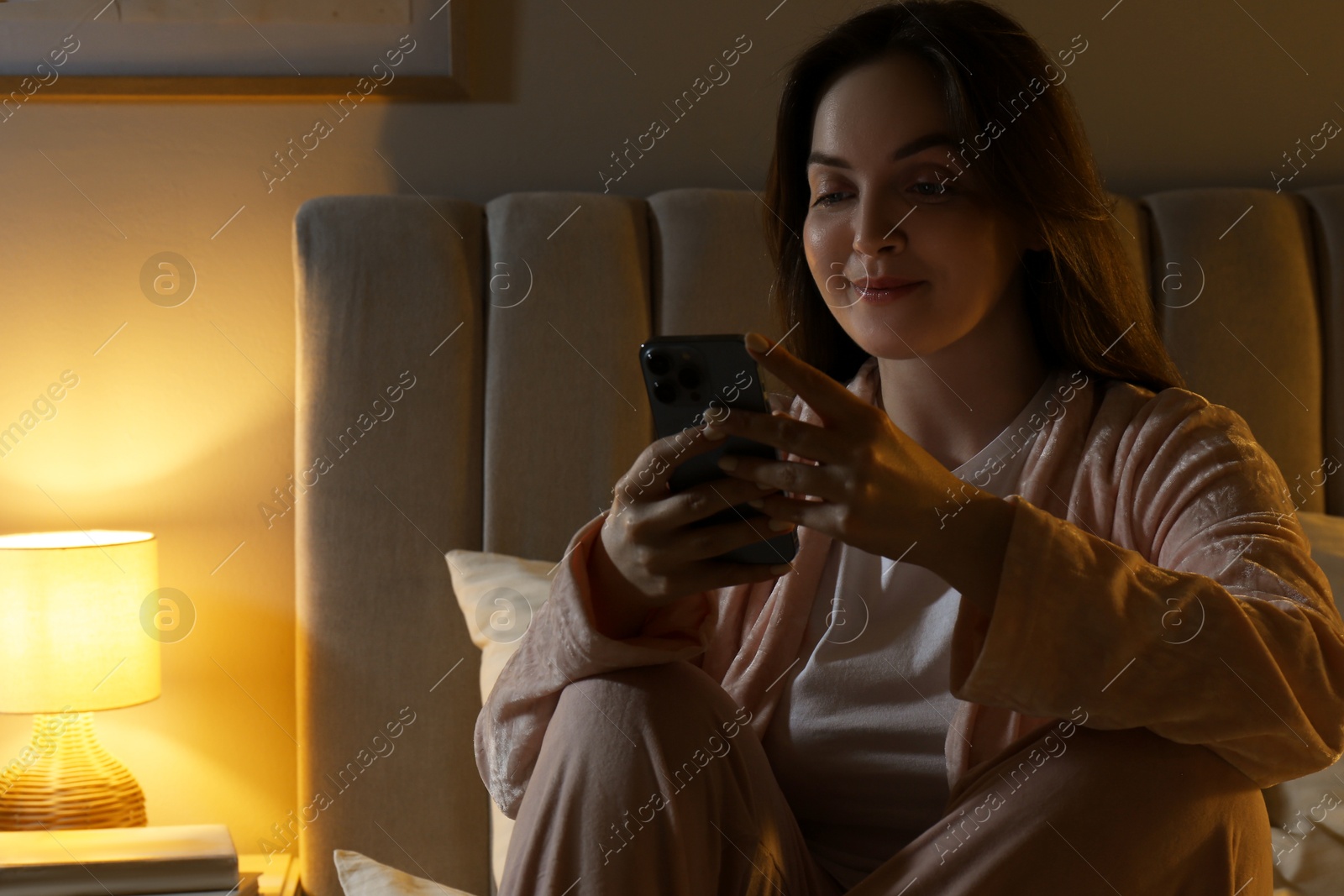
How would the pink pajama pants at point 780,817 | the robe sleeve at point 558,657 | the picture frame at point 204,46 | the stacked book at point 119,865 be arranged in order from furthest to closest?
the picture frame at point 204,46 < the stacked book at point 119,865 < the robe sleeve at point 558,657 < the pink pajama pants at point 780,817

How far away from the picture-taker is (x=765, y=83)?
1672mm

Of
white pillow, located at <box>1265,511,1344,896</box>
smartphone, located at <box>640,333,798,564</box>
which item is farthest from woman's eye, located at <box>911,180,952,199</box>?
white pillow, located at <box>1265,511,1344,896</box>

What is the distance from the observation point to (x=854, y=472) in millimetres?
718

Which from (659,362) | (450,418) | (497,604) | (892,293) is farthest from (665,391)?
(450,418)

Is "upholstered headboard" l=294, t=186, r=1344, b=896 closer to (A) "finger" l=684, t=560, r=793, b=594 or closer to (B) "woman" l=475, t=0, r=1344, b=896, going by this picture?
(B) "woman" l=475, t=0, r=1344, b=896

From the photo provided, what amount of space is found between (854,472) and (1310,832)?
30.2 inches

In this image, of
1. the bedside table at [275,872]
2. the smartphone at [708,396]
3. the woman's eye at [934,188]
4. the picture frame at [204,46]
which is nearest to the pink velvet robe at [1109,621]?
the smartphone at [708,396]

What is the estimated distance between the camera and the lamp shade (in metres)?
1.42

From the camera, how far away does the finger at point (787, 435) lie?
717mm

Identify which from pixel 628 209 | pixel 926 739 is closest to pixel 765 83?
pixel 628 209

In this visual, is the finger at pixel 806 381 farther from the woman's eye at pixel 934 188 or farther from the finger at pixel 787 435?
the woman's eye at pixel 934 188

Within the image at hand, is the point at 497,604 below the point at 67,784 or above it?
above

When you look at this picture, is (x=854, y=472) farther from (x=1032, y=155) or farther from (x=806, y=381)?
(x=1032, y=155)

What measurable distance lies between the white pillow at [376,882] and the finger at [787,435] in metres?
0.61
